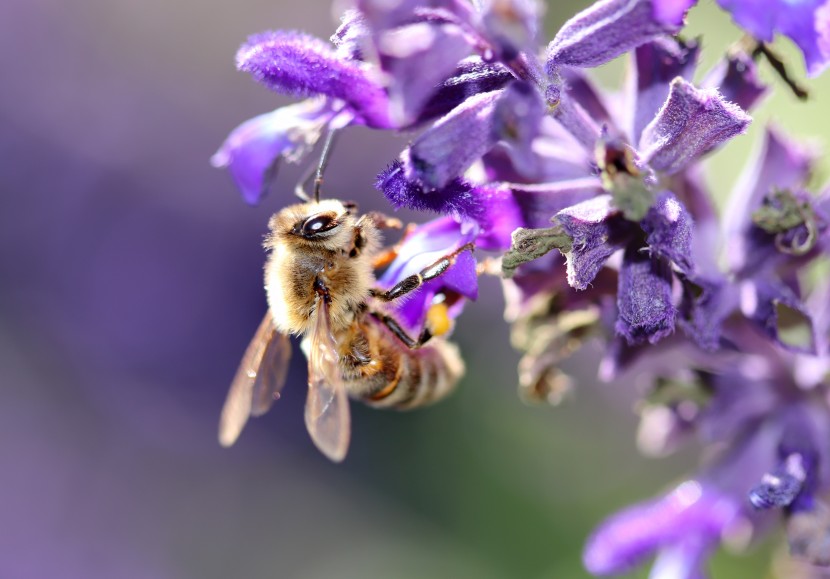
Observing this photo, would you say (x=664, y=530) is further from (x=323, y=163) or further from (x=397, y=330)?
(x=323, y=163)

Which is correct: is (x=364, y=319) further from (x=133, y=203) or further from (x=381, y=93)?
(x=133, y=203)

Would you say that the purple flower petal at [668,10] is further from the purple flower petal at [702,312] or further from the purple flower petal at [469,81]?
the purple flower petal at [702,312]

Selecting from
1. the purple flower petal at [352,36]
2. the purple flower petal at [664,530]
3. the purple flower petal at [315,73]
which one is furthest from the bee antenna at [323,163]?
the purple flower petal at [664,530]

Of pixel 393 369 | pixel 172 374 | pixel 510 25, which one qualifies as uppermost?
pixel 510 25

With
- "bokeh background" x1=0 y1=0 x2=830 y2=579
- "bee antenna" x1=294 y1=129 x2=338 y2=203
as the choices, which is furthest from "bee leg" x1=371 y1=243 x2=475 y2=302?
"bokeh background" x1=0 y1=0 x2=830 y2=579

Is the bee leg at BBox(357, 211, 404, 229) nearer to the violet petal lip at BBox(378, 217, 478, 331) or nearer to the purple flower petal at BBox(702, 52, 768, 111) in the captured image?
the violet petal lip at BBox(378, 217, 478, 331)

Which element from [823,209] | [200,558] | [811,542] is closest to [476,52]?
[823,209]

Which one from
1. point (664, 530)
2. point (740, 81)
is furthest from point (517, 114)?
point (664, 530)
